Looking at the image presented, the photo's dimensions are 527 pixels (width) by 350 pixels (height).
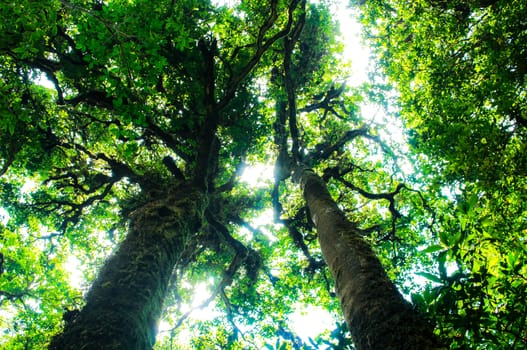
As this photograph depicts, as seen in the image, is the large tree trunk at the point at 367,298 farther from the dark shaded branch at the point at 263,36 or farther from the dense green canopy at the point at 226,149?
the dark shaded branch at the point at 263,36

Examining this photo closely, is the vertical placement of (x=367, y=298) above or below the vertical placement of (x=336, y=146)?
below

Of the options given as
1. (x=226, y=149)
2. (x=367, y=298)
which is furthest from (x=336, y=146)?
(x=367, y=298)

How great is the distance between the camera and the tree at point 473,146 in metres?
2.24

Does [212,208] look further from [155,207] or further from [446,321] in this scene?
[446,321]

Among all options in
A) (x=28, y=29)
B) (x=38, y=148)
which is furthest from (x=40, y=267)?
(x=28, y=29)

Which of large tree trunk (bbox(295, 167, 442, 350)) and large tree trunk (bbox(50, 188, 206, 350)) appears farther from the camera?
large tree trunk (bbox(50, 188, 206, 350))

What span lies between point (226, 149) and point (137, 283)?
6.80 metres

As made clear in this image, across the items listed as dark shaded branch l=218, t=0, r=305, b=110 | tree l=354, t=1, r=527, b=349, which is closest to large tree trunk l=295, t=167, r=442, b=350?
tree l=354, t=1, r=527, b=349

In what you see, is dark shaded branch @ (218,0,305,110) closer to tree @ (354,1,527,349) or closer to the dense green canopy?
the dense green canopy

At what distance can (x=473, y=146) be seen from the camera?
5.75 metres

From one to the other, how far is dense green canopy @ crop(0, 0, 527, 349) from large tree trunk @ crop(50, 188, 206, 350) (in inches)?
1.5

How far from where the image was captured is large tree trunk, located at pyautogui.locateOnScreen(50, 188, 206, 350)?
3312 mm

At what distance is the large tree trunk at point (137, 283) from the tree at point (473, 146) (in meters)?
3.34

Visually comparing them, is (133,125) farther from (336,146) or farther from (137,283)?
(336,146)
